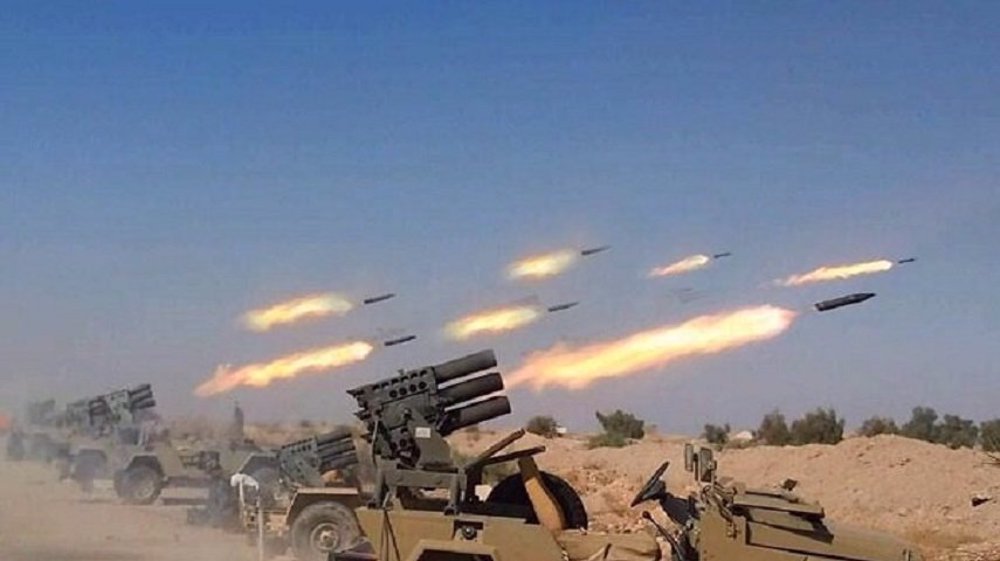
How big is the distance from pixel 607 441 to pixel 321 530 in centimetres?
2750

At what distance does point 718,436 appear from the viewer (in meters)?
49.2

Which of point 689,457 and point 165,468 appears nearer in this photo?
point 689,457

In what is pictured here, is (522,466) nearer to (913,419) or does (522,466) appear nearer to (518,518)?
(518,518)

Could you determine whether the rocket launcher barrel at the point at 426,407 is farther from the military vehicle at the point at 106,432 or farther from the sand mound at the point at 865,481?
the military vehicle at the point at 106,432

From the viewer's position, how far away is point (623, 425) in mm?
52625

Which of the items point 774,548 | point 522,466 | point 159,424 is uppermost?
point 159,424

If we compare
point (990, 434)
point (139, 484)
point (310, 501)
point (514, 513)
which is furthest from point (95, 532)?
point (990, 434)

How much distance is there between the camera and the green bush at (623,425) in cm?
5209

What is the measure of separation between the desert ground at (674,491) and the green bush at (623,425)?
9.66 m

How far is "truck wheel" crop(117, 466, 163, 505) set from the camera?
104ft

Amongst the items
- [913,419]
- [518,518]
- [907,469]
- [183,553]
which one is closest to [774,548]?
[518,518]

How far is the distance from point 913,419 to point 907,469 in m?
19.1

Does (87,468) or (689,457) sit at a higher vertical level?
(87,468)

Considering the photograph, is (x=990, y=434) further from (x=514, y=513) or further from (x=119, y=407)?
(x=514, y=513)
